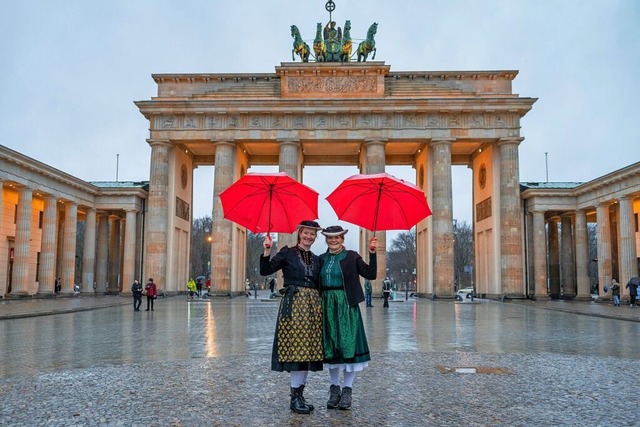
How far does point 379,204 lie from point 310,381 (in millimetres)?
2962

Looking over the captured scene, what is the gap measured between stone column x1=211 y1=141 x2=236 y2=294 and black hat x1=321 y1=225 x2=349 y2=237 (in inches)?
1447

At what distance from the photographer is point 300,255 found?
263 inches

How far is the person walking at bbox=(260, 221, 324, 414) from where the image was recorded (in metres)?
6.27

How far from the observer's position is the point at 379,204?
7.39m

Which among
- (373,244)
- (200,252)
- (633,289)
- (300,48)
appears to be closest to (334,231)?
(373,244)

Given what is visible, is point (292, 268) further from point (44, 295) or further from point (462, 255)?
point (462, 255)

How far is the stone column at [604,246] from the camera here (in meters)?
38.9

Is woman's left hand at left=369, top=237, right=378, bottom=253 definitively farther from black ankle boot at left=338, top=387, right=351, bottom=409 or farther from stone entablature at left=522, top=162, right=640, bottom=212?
stone entablature at left=522, top=162, right=640, bottom=212

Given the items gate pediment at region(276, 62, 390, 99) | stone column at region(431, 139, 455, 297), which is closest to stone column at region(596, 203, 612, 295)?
stone column at region(431, 139, 455, 297)

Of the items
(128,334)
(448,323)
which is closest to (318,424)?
(128,334)

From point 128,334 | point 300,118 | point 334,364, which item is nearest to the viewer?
point 334,364

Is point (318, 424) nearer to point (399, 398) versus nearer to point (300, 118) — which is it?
point (399, 398)

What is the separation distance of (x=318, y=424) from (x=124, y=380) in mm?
3720

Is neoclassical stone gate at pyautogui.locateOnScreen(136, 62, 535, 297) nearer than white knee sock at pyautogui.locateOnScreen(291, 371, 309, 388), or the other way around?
white knee sock at pyautogui.locateOnScreen(291, 371, 309, 388)
